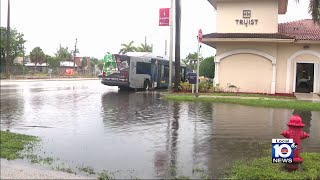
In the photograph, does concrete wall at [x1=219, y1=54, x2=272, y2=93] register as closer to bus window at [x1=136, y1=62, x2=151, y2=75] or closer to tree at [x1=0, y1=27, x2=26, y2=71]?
Answer: bus window at [x1=136, y1=62, x2=151, y2=75]

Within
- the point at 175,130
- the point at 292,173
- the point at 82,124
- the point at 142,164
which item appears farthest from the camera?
the point at 82,124

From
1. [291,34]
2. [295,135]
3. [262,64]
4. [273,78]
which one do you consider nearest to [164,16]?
[262,64]

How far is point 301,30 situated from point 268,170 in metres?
23.7

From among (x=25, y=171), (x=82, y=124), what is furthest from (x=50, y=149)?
(x=82, y=124)

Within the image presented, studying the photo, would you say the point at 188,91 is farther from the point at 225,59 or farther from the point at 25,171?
the point at 25,171

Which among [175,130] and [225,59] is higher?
[225,59]

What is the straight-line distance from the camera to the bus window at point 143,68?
99.9 feet

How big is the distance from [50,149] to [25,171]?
196 centimetres

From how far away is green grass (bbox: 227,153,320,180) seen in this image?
258 inches

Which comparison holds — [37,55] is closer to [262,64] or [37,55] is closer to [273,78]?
[262,64]

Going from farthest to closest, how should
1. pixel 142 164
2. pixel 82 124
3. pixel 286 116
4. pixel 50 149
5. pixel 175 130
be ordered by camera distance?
pixel 286 116 < pixel 82 124 < pixel 175 130 < pixel 50 149 < pixel 142 164

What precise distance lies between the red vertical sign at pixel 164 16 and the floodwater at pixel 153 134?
10.9 meters

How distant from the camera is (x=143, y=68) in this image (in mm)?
31078

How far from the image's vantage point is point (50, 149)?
28.9 feet
